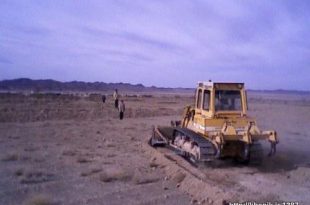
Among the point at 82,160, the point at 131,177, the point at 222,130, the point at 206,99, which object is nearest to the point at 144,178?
the point at 131,177

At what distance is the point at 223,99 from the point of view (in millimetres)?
15125

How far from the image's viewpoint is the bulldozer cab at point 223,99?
14.9 meters

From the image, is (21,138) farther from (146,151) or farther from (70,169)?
(70,169)

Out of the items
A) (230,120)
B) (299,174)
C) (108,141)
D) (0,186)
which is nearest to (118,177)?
(0,186)

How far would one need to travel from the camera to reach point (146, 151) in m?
18.0

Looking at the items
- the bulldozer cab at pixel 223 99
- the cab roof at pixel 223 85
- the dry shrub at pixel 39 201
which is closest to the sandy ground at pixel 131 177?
the dry shrub at pixel 39 201

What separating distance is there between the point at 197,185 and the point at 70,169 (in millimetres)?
4767

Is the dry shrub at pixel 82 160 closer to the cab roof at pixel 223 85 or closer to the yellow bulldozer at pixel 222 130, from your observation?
the yellow bulldozer at pixel 222 130

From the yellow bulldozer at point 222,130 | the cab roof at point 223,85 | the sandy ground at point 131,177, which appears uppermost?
the cab roof at point 223,85

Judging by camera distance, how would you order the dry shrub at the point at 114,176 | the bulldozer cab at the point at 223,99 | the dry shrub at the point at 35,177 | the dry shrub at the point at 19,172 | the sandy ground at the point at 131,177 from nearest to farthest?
the sandy ground at the point at 131,177
the dry shrub at the point at 35,177
the dry shrub at the point at 114,176
the dry shrub at the point at 19,172
the bulldozer cab at the point at 223,99

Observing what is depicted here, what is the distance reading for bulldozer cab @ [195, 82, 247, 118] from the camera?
14852 millimetres

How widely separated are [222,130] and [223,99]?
50.3 inches

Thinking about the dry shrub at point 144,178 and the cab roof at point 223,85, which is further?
the cab roof at point 223,85

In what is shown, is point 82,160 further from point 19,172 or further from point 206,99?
point 206,99
